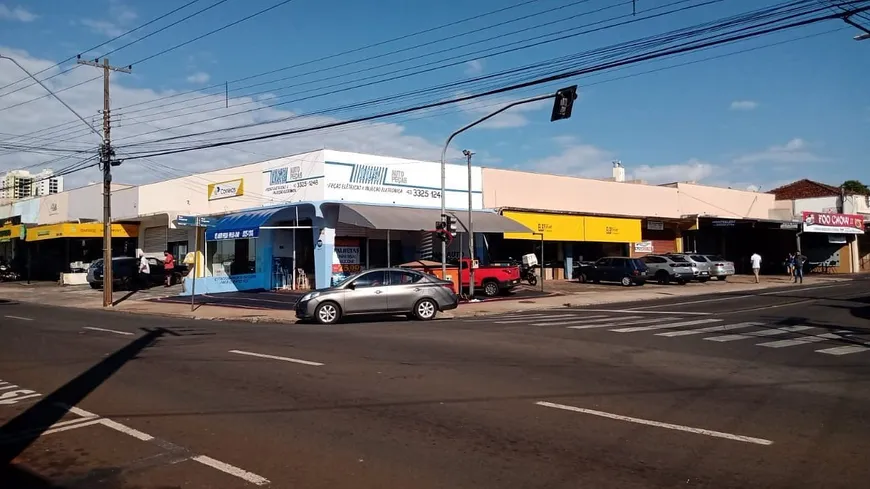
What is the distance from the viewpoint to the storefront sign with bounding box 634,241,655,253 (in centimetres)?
4469

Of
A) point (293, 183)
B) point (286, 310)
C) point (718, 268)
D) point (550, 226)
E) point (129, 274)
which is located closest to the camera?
point (286, 310)

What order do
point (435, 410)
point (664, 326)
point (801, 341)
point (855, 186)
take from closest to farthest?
1. point (435, 410)
2. point (801, 341)
3. point (664, 326)
4. point (855, 186)

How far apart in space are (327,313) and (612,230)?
26.0 meters

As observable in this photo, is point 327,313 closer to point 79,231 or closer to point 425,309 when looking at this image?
point 425,309

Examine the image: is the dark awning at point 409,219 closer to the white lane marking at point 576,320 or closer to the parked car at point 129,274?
the white lane marking at point 576,320

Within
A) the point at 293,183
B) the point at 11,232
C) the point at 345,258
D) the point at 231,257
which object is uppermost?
the point at 293,183

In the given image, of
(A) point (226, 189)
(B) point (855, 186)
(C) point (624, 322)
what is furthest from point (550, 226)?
(B) point (855, 186)

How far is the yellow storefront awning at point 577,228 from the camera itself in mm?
36250

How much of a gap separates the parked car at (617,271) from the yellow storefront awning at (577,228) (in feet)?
6.65

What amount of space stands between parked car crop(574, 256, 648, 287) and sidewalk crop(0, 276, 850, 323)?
0.63 m

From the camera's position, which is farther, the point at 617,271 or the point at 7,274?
the point at 7,274

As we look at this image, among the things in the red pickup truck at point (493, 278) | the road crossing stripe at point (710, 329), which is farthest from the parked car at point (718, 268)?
the road crossing stripe at point (710, 329)

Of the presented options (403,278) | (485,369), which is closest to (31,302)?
(403,278)

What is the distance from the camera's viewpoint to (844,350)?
43.3 feet
